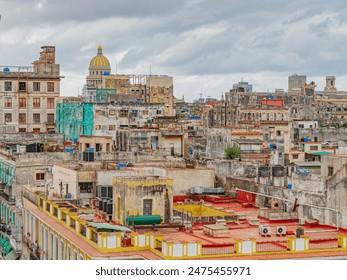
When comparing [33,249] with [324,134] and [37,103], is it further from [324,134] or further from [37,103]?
[324,134]

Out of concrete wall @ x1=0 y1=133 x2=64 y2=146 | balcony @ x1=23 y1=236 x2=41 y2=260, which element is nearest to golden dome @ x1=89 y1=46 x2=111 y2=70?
concrete wall @ x1=0 y1=133 x2=64 y2=146

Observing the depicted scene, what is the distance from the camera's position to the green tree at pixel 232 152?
54206 mm

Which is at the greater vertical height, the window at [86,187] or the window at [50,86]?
the window at [50,86]

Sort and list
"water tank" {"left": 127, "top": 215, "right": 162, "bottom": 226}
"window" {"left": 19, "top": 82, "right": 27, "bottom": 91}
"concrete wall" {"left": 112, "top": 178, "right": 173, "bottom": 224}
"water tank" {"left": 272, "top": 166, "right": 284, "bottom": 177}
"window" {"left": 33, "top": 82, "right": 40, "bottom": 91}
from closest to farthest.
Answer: "water tank" {"left": 127, "top": 215, "right": 162, "bottom": 226} → "concrete wall" {"left": 112, "top": 178, "right": 173, "bottom": 224} → "water tank" {"left": 272, "top": 166, "right": 284, "bottom": 177} → "window" {"left": 19, "top": 82, "right": 27, "bottom": 91} → "window" {"left": 33, "top": 82, "right": 40, "bottom": 91}

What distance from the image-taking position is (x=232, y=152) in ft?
181

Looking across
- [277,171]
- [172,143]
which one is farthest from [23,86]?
[277,171]

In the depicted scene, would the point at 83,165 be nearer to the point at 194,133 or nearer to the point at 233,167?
the point at 233,167

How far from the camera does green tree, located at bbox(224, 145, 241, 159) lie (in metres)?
54.2

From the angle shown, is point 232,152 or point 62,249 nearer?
point 62,249

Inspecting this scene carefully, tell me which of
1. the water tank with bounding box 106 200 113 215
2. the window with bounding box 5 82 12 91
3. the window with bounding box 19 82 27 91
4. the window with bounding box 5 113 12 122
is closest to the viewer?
the water tank with bounding box 106 200 113 215

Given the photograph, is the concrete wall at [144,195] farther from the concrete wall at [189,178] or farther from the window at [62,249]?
the concrete wall at [189,178]

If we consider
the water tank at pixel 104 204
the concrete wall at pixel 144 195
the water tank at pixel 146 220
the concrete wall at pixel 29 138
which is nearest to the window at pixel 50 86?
the concrete wall at pixel 29 138

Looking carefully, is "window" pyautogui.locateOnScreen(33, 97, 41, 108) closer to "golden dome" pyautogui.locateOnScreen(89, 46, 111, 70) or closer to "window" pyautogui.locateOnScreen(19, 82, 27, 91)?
"window" pyautogui.locateOnScreen(19, 82, 27, 91)
